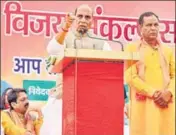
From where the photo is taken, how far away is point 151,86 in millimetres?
3070

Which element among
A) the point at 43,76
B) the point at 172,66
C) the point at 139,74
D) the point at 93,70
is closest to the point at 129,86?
the point at 139,74

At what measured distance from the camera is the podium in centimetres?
231

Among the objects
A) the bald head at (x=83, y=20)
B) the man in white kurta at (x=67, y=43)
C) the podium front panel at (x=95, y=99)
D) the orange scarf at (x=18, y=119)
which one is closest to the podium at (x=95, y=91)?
the podium front panel at (x=95, y=99)

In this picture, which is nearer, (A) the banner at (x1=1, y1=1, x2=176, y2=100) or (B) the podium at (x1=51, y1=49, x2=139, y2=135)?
(B) the podium at (x1=51, y1=49, x2=139, y2=135)

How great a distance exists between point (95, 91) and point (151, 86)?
2.60 feet

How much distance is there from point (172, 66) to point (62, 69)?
86cm

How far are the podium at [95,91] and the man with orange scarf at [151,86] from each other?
0.59 metres

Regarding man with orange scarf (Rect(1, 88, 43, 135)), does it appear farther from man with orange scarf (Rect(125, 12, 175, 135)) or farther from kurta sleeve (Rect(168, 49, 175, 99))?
kurta sleeve (Rect(168, 49, 175, 99))

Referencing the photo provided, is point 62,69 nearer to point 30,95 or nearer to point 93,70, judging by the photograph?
point 93,70

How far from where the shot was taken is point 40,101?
3.24 metres

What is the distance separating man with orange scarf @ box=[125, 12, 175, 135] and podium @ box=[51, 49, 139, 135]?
592 mm

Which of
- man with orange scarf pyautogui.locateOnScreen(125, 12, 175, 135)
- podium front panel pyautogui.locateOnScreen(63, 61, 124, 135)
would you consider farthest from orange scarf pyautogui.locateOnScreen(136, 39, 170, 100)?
podium front panel pyautogui.locateOnScreen(63, 61, 124, 135)

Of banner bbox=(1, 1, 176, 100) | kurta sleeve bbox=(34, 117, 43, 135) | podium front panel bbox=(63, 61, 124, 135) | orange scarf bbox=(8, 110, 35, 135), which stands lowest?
kurta sleeve bbox=(34, 117, 43, 135)

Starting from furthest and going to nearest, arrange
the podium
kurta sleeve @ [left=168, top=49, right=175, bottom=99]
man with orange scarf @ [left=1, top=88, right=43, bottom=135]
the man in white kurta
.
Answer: kurta sleeve @ [left=168, top=49, right=175, bottom=99] < man with orange scarf @ [left=1, top=88, right=43, bottom=135] < the man in white kurta < the podium
